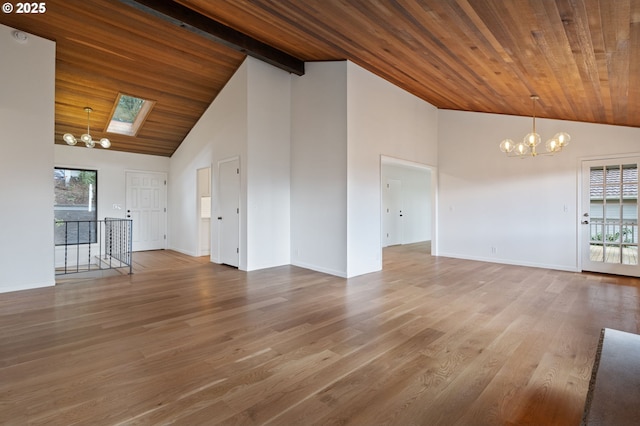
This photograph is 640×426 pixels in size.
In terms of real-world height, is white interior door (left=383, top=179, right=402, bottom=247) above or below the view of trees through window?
below

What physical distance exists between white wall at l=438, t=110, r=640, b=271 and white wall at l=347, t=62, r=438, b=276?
143 centimetres

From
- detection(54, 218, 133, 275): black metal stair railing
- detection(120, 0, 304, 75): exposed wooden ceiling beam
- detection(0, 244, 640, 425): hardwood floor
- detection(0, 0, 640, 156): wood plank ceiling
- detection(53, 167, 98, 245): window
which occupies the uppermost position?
detection(120, 0, 304, 75): exposed wooden ceiling beam

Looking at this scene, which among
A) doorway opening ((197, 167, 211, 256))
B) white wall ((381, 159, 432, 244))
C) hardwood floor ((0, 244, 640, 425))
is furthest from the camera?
white wall ((381, 159, 432, 244))

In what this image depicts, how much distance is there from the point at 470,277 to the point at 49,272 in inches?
252

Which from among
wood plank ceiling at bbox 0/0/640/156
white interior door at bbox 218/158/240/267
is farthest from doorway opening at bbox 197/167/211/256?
wood plank ceiling at bbox 0/0/640/156

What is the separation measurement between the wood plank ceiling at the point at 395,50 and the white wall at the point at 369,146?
30 cm

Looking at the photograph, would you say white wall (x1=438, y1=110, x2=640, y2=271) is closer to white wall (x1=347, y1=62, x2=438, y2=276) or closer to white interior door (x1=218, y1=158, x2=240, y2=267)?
white wall (x1=347, y1=62, x2=438, y2=276)

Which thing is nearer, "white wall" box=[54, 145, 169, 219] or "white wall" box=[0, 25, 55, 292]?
"white wall" box=[0, 25, 55, 292]

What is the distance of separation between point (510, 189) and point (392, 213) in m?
3.49

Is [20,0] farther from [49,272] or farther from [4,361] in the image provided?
[4,361]

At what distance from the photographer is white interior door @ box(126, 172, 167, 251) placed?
26.3 ft

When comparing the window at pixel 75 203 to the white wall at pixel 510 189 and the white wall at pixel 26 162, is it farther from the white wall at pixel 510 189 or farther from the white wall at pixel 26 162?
the white wall at pixel 510 189

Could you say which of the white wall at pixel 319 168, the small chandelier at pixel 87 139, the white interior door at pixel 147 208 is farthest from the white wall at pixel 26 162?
the white wall at pixel 319 168

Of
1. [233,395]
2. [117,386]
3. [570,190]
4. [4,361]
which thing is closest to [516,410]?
[233,395]
